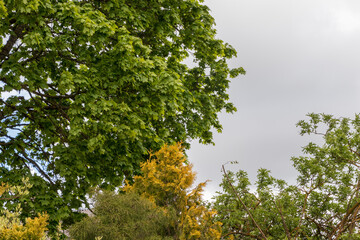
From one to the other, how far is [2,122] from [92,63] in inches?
209

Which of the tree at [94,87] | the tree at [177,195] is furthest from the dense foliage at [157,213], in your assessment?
the tree at [94,87]

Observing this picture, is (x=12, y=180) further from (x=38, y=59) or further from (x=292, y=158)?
(x=292, y=158)

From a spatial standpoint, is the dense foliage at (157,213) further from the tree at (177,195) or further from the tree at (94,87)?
the tree at (94,87)

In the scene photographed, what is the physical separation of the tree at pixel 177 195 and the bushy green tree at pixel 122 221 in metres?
0.40

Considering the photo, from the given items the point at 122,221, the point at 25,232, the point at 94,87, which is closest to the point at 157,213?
the point at 122,221

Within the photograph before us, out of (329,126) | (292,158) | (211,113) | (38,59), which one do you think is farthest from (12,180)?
(329,126)

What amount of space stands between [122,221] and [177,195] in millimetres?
1551

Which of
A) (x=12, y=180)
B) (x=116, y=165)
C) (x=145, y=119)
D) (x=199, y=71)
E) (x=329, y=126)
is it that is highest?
(x=199, y=71)

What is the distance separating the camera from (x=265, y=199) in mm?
12016

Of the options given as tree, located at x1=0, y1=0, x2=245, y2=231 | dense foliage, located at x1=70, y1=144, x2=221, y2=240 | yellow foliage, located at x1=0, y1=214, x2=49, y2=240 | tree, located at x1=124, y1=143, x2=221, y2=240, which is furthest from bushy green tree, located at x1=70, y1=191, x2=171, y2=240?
tree, located at x1=0, y1=0, x2=245, y2=231

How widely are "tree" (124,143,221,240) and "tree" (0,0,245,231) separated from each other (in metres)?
2.30

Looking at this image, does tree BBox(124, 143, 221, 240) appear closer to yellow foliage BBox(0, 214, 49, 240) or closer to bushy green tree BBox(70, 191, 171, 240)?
bushy green tree BBox(70, 191, 171, 240)

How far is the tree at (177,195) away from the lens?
859 cm

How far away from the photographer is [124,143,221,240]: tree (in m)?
8.59
